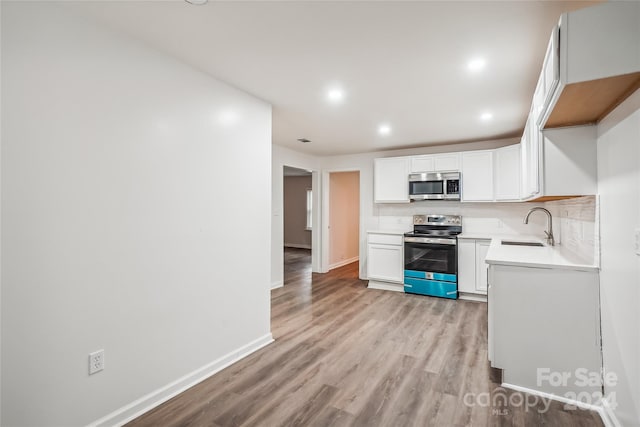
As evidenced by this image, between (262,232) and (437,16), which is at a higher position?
(437,16)

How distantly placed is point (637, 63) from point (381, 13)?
1160 millimetres

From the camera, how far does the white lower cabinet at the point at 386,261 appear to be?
5000 millimetres

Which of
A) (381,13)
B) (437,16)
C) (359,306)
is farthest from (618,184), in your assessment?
(359,306)

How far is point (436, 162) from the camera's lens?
4914mm

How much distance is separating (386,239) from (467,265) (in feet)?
4.07

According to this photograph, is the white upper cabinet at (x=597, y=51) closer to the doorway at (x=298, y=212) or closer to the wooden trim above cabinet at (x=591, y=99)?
the wooden trim above cabinet at (x=591, y=99)

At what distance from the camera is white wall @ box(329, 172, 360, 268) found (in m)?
6.79

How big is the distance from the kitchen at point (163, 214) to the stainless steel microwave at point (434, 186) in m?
1.77

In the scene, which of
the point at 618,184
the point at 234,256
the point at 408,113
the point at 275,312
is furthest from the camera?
the point at 275,312

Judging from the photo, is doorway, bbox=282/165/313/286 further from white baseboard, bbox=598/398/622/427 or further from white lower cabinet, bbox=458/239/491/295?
white baseboard, bbox=598/398/622/427

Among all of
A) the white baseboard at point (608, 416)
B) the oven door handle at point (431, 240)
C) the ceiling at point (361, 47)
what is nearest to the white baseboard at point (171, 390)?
the ceiling at point (361, 47)

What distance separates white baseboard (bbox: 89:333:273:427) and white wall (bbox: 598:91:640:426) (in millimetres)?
2527

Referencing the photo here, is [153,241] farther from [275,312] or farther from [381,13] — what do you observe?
[275,312]

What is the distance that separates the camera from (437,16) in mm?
1770
